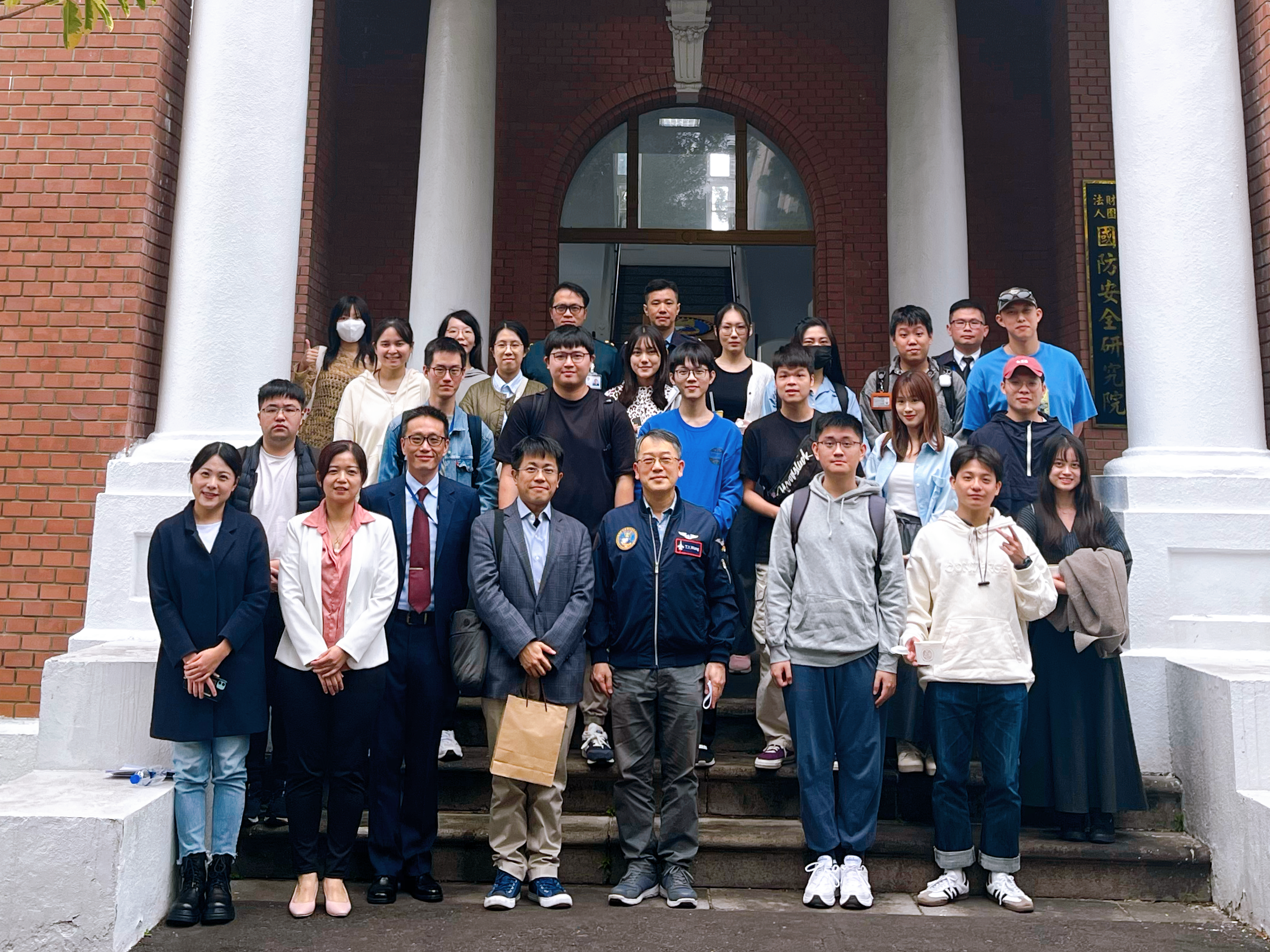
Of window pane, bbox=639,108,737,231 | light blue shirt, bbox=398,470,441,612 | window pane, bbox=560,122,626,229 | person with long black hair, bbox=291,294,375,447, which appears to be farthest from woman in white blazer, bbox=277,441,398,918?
window pane, bbox=639,108,737,231

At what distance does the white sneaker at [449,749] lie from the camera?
194 inches

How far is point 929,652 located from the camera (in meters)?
4.35

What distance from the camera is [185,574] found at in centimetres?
415

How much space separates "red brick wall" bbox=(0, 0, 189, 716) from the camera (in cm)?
566

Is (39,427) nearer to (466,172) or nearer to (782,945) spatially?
(466,172)

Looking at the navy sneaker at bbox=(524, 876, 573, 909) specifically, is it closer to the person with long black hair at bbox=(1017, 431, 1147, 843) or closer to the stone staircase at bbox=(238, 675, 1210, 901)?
the stone staircase at bbox=(238, 675, 1210, 901)

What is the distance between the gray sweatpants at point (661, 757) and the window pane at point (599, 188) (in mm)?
6655

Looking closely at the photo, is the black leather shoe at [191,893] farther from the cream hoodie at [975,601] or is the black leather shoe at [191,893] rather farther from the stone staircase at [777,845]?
the cream hoodie at [975,601]

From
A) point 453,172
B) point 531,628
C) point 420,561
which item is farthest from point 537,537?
point 453,172

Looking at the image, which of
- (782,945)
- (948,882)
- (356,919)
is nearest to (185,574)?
(356,919)

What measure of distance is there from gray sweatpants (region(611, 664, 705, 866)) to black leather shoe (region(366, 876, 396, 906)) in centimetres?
92

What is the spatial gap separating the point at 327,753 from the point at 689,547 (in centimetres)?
167

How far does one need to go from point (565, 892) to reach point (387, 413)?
234 centimetres

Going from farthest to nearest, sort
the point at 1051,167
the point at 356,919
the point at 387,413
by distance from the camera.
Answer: the point at 1051,167 → the point at 387,413 → the point at 356,919
